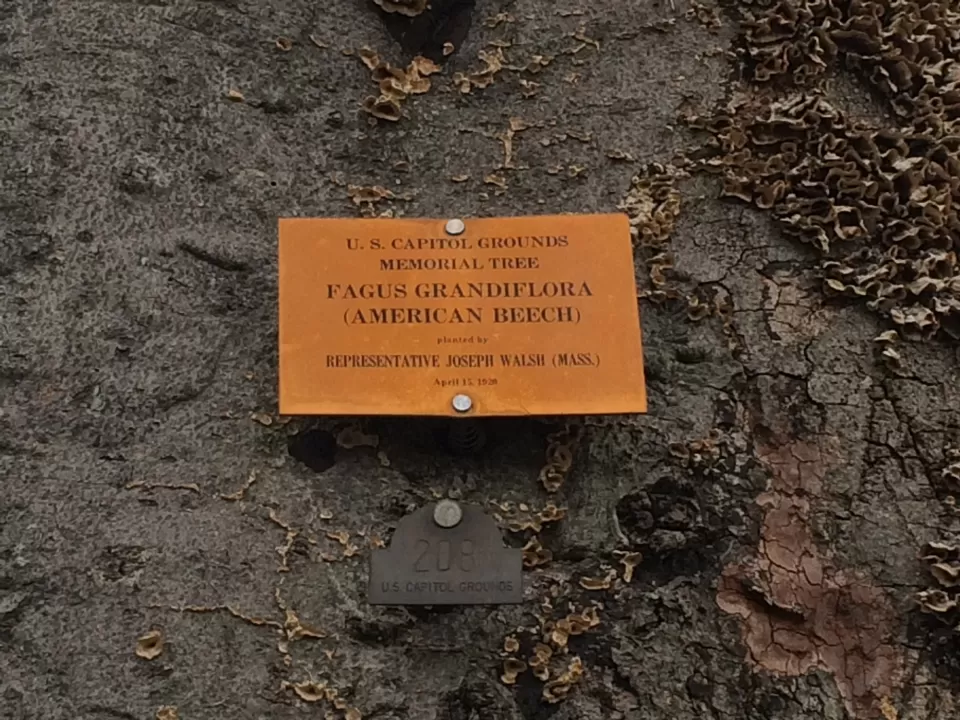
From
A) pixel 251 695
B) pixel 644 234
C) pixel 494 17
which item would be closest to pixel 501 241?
pixel 644 234

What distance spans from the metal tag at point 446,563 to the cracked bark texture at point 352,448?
0.05 ft

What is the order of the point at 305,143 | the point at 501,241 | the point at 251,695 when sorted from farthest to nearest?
the point at 305,143 < the point at 501,241 < the point at 251,695

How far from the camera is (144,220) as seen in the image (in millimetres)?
1095

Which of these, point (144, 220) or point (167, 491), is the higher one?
point (144, 220)

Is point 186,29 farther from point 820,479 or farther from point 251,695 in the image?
point 820,479

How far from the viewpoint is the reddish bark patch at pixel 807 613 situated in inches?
38.3

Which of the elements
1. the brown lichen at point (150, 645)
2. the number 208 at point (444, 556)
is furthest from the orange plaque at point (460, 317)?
the brown lichen at point (150, 645)

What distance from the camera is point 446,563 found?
99 centimetres

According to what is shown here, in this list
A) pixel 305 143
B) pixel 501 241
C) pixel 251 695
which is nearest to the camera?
pixel 251 695

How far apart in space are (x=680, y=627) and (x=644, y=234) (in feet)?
1.28

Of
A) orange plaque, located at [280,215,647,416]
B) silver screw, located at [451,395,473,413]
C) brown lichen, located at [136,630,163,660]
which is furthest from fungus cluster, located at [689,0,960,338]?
brown lichen, located at [136,630,163,660]

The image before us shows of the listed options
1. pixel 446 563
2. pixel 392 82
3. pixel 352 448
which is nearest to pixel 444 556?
pixel 446 563

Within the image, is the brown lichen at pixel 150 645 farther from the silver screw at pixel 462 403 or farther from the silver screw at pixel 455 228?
the silver screw at pixel 455 228

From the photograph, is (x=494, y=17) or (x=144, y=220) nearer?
(x=144, y=220)
